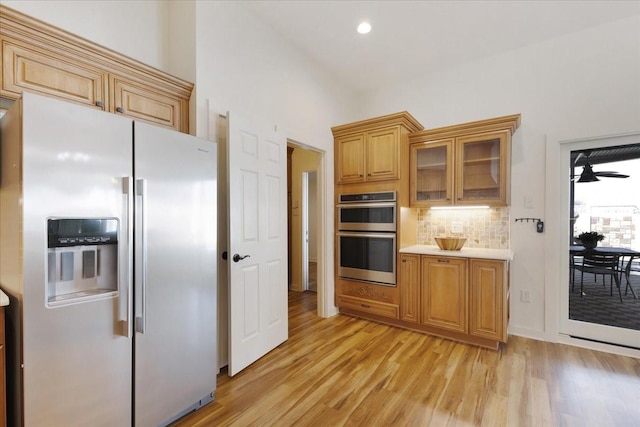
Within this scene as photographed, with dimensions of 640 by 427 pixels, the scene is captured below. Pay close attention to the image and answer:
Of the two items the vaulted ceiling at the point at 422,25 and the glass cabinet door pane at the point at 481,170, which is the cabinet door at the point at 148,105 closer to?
the vaulted ceiling at the point at 422,25

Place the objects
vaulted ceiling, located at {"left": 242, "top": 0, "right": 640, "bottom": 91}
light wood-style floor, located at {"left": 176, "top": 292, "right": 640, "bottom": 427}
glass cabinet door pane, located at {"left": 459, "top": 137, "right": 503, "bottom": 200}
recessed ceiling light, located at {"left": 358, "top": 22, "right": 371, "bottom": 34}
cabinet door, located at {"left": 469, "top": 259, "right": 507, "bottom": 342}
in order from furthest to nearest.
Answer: glass cabinet door pane, located at {"left": 459, "top": 137, "right": 503, "bottom": 200}, recessed ceiling light, located at {"left": 358, "top": 22, "right": 371, "bottom": 34}, cabinet door, located at {"left": 469, "top": 259, "right": 507, "bottom": 342}, vaulted ceiling, located at {"left": 242, "top": 0, "right": 640, "bottom": 91}, light wood-style floor, located at {"left": 176, "top": 292, "right": 640, "bottom": 427}

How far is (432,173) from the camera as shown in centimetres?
335

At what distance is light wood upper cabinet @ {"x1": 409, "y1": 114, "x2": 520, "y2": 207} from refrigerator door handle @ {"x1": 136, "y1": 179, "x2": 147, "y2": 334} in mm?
2760

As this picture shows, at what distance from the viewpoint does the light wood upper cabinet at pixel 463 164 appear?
2.94 meters

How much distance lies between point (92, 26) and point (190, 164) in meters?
1.22

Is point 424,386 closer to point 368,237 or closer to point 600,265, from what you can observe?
point 368,237

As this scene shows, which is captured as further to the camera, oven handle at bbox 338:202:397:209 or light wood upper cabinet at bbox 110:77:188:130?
oven handle at bbox 338:202:397:209

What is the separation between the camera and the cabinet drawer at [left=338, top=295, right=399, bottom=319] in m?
3.25

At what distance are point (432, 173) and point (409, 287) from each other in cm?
133

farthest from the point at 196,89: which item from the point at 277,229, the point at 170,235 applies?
the point at 277,229

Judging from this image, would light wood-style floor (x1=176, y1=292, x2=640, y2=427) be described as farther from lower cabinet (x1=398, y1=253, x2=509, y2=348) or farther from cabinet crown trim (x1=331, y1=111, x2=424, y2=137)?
cabinet crown trim (x1=331, y1=111, x2=424, y2=137)

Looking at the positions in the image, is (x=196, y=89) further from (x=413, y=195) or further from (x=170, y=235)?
(x=413, y=195)

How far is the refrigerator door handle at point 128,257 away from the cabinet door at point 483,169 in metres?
3.00

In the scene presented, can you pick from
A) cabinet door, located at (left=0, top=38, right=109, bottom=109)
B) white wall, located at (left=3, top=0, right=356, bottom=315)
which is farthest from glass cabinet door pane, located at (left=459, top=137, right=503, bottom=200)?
cabinet door, located at (left=0, top=38, right=109, bottom=109)
